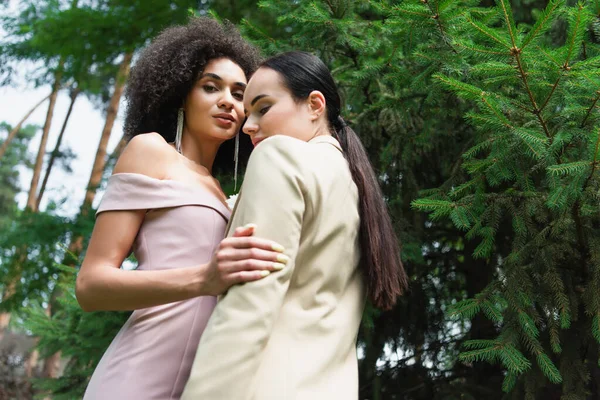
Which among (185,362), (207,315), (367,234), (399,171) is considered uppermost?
(399,171)

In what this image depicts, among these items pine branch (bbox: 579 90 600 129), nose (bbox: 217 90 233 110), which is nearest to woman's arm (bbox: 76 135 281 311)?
nose (bbox: 217 90 233 110)

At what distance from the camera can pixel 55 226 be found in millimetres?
6535

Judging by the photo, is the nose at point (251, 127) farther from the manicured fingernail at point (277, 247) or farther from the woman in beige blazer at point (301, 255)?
the manicured fingernail at point (277, 247)

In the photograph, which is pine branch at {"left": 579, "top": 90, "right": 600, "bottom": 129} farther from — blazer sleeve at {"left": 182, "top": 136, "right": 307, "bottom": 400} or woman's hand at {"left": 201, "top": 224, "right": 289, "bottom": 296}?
woman's hand at {"left": 201, "top": 224, "right": 289, "bottom": 296}

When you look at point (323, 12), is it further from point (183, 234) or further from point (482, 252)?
point (183, 234)

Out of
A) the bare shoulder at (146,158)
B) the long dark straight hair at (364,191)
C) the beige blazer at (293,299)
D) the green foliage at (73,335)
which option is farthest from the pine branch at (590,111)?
the green foliage at (73,335)

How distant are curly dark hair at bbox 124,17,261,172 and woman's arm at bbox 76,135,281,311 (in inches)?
12.7

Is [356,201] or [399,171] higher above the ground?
[399,171]

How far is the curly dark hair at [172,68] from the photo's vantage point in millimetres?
2211

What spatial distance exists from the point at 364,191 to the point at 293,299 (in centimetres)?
35

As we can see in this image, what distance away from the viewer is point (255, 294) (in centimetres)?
135

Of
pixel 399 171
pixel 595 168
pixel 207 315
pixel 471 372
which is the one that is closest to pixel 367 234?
pixel 207 315

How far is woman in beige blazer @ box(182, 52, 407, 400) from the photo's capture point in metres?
1.32

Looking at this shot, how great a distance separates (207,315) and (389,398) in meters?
2.34
